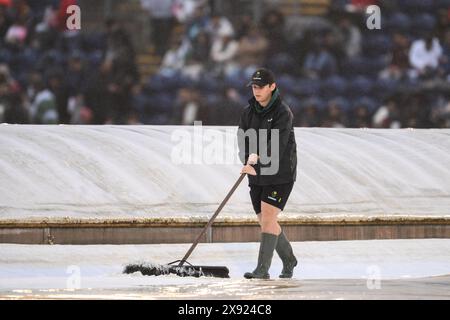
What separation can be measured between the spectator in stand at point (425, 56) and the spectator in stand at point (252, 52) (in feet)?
6.44

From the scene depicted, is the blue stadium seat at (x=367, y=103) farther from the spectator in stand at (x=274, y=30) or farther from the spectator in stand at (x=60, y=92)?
the spectator in stand at (x=60, y=92)

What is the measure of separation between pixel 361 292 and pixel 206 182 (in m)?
2.96

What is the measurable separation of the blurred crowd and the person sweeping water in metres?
6.28

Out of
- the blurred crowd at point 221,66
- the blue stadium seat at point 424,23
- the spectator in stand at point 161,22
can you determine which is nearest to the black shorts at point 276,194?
the blurred crowd at point 221,66

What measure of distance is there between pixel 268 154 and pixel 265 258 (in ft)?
1.88

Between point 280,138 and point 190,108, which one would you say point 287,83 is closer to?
point 190,108

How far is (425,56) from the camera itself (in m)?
12.7

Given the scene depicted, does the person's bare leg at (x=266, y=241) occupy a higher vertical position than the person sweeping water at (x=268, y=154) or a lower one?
lower

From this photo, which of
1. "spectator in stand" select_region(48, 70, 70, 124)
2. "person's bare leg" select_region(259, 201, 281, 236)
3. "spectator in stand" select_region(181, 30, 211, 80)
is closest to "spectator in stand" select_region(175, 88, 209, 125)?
"spectator in stand" select_region(181, 30, 211, 80)

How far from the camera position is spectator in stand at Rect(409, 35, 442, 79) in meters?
12.7

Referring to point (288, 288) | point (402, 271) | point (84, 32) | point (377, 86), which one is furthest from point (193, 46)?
point (288, 288)

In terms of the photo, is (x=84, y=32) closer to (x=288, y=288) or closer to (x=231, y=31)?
(x=231, y=31)

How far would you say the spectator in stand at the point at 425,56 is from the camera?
12.7m

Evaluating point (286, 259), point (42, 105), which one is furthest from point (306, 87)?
point (286, 259)
